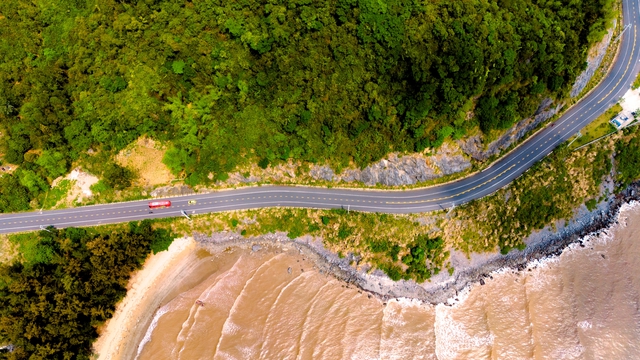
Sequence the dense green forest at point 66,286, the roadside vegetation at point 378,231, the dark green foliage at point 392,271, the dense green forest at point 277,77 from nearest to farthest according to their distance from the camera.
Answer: the dense green forest at point 66,286 < the dense green forest at point 277,77 < the roadside vegetation at point 378,231 < the dark green foliage at point 392,271

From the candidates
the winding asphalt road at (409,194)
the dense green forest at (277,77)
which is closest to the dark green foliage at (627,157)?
the winding asphalt road at (409,194)

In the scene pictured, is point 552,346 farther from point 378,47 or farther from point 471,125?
point 378,47

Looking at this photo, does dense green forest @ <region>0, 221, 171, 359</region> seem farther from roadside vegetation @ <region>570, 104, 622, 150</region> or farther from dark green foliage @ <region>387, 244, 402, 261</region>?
roadside vegetation @ <region>570, 104, 622, 150</region>

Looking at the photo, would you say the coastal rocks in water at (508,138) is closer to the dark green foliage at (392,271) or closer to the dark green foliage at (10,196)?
the dark green foliage at (392,271)

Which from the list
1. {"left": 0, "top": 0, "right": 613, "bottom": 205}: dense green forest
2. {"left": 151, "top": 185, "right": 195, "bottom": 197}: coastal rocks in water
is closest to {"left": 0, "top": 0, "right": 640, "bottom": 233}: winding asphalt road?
{"left": 151, "top": 185, "right": 195, "bottom": 197}: coastal rocks in water

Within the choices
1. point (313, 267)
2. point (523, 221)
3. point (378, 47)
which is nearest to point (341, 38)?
point (378, 47)

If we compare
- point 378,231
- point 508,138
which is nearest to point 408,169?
point 378,231
